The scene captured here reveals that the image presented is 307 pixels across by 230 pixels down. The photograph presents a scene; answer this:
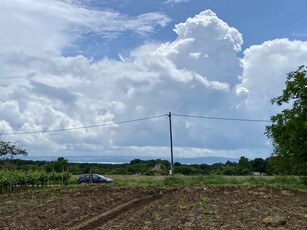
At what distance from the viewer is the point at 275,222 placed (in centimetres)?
1035

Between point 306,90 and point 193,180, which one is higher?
point 306,90

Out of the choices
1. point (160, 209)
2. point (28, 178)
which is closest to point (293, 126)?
point (160, 209)

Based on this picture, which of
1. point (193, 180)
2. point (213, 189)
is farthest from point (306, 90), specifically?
point (193, 180)

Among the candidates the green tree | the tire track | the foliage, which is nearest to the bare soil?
the tire track

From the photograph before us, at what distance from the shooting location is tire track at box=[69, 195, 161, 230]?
12.3 metres

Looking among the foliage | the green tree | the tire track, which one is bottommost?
the tire track

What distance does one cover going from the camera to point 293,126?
740 inches

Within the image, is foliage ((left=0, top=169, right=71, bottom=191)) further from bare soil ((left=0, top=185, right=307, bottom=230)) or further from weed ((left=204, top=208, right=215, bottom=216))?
weed ((left=204, top=208, right=215, bottom=216))

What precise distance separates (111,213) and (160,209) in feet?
4.79

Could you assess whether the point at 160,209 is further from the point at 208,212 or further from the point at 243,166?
the point at 243,166

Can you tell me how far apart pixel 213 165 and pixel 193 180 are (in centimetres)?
2120

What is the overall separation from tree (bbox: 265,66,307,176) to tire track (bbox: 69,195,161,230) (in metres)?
5.49

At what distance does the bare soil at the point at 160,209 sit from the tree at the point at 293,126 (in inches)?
89.6

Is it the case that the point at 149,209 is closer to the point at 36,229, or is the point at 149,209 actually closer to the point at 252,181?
the point at 36,229
